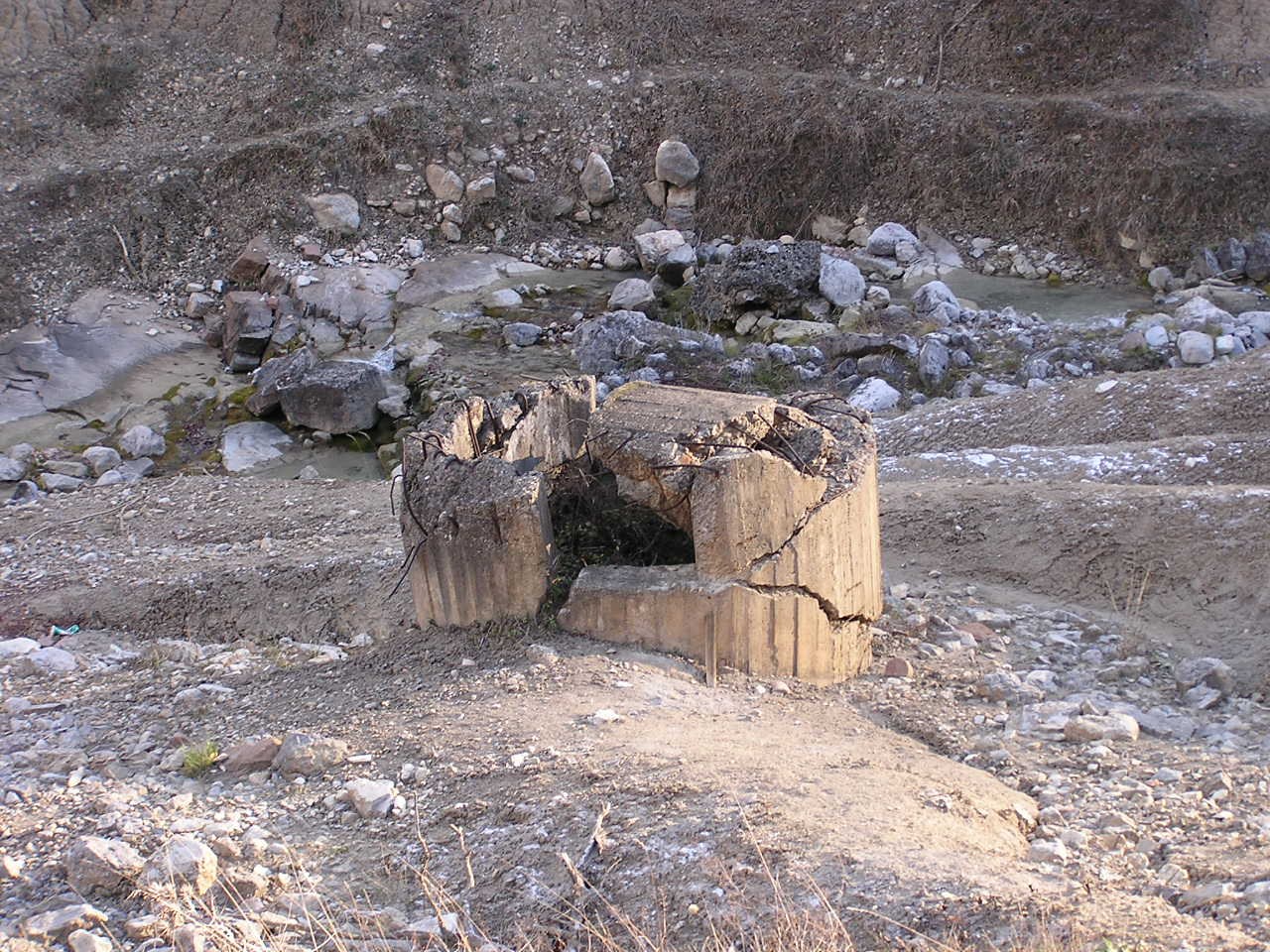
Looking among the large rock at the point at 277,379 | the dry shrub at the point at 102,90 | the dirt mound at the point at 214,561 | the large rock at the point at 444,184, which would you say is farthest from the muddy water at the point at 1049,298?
the dry shrub at the point at 102,90

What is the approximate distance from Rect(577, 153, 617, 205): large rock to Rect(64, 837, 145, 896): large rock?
11834mm

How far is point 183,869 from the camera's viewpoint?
280 centimetres

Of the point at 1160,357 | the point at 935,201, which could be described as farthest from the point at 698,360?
the point at 935,201

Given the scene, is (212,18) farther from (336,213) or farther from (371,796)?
(371,796)

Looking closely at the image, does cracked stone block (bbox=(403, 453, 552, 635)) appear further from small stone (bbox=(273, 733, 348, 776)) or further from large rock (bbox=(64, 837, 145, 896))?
large rock (bbox=(64, 837, 145, 896))

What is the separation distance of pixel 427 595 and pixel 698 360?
21.0 ft

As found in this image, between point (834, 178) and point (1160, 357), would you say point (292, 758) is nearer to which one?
point (1160, 357)

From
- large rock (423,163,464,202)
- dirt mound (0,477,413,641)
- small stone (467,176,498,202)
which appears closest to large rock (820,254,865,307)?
small stone (467,176,498,202)

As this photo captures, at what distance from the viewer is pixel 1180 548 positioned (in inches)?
196

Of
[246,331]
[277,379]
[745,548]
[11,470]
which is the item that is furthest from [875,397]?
[11,470]

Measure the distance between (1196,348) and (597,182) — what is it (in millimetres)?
6856

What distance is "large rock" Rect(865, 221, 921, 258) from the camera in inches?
505

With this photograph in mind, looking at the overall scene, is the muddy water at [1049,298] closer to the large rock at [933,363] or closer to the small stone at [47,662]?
the large rock at [933,363]

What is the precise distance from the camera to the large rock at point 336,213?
1320 centimetres
